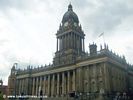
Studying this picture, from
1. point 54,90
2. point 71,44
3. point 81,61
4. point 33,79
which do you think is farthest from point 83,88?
point 33,79

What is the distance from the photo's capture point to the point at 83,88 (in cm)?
8006

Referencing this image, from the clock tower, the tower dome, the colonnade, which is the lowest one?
the colonnade

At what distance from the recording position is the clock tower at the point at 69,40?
96000 millimetres

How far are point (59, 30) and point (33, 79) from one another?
2731 centimetres

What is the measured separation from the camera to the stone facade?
242ft

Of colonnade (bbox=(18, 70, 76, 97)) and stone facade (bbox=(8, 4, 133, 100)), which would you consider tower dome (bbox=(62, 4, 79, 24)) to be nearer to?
stone facade (bbox=(8, 4, 133, 100))

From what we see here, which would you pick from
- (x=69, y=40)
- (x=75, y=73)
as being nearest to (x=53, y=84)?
(x=75, y=73)

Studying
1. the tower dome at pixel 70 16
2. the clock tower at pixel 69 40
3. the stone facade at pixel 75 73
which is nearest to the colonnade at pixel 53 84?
the stone facade at pixel 75 73

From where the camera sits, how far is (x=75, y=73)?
280 feet

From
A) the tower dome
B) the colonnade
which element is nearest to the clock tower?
the tower dome

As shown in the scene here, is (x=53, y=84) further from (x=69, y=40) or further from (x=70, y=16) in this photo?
(x=70, y=16)

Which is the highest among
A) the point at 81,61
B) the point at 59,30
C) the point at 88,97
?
the point at 59,30

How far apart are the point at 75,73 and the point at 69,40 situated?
19573 mm

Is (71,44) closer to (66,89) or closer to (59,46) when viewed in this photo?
(59,46)
